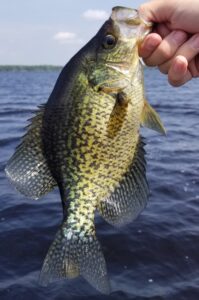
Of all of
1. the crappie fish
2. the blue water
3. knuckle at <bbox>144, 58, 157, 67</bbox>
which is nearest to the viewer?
the crappie fish

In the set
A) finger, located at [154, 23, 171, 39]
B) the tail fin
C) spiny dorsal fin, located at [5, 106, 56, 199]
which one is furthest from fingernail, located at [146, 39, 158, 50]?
the tail fin

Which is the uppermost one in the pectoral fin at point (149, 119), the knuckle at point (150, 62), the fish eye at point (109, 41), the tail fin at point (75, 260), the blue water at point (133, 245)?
the fish eye at point (109, 41)

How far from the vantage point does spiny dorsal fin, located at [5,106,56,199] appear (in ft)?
11.1

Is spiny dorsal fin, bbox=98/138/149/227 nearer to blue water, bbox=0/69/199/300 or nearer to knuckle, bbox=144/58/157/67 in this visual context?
knuckle, bbox=144/58/157/67

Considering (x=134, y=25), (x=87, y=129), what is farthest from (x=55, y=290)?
(x=134, y=25)

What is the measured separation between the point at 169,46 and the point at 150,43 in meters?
0.24

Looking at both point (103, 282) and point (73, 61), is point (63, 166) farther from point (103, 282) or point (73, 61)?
point (103, 282)

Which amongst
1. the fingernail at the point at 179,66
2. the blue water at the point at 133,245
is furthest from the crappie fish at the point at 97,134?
the blue water at the point at 133,245

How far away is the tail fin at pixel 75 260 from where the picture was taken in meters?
3.63

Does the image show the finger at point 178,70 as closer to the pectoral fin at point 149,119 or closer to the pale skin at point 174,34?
the pale skin at point 174,34

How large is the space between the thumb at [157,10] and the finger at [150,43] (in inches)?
8.6

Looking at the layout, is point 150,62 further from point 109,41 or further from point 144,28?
point 109,41

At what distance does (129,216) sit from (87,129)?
2.40ft

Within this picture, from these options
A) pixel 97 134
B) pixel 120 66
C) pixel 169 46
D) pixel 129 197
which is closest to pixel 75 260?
pixel 129 197
